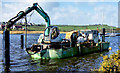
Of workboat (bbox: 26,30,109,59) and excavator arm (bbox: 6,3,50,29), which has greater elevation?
excavator arm (bbox: 6,3,50,29)

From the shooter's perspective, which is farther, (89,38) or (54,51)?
(89,38)

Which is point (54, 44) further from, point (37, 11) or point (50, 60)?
point (37, 11)

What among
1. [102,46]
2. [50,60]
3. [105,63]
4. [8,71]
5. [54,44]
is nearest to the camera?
[105,63]

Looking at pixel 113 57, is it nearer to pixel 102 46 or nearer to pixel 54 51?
pixel 54 51

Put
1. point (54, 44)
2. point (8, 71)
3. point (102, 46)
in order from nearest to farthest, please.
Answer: point (8, 71), point (54, 44), point (102, 46)

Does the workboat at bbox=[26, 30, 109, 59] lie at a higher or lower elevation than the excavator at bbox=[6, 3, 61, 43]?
lower

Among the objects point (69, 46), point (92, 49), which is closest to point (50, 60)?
point (69, 46)

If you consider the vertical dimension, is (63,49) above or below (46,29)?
below

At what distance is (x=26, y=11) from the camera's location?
2705 cm

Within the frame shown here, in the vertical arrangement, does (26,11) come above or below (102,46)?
above

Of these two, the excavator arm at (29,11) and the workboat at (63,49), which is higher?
the excavator arm at (29,11)

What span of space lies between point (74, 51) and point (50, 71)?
11.4 m

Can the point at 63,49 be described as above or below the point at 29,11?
below

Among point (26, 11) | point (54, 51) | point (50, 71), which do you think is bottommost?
point (50, 71)
